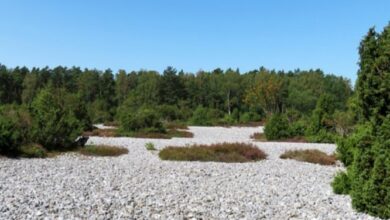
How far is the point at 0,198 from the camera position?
9000 mm

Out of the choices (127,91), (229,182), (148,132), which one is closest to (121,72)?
(127,91)

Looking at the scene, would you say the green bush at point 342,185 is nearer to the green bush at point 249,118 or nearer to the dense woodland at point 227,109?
the dense woodland at point 227,109

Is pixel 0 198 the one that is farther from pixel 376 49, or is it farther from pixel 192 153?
pixel 192 153

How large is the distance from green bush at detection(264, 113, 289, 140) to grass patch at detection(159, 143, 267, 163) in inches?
414

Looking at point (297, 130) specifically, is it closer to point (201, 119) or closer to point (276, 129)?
point (276, 129)

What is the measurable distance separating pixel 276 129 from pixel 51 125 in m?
16.0

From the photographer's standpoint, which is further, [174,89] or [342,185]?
[174,89]

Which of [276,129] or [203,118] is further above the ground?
[203,118]

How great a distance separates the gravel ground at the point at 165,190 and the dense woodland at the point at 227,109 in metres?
1.04

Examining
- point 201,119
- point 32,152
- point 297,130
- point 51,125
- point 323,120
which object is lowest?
point 32,152

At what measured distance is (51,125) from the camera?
19438 millimetres

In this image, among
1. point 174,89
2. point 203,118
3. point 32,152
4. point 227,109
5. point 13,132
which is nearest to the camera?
point 13,132

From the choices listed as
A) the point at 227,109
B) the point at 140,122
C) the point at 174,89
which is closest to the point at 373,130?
the point at 140,122

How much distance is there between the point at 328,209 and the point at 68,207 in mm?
5184
